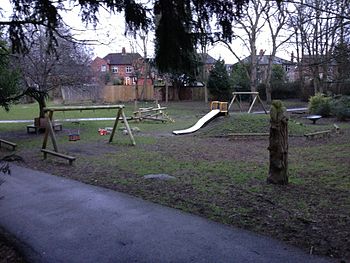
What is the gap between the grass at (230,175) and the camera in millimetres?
5188

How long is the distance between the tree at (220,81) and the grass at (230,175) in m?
25.6

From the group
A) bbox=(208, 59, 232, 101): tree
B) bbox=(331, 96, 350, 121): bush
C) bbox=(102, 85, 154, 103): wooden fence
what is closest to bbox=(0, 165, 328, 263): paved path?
bbox=(331, 96, 350, 121): bush

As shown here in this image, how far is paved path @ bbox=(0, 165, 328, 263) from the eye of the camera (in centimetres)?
407

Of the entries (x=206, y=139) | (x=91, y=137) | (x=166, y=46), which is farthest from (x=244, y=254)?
(x=91, y=137)

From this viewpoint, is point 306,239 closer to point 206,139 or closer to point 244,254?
point 244,254

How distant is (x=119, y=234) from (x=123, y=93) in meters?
41.6

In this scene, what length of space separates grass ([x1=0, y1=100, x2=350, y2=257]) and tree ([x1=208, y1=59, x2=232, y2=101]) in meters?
25.6

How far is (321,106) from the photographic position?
2433 centimetres

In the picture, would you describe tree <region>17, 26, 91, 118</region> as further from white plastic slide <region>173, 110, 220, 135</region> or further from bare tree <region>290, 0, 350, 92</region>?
bare tree <region>290, 0, 350, 92</region>

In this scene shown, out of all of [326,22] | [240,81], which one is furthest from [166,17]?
[240,81]

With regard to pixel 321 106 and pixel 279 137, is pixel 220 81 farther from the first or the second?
pixel 279 137

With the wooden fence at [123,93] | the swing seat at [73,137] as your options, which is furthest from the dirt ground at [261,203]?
the wooden fence at [123,93]

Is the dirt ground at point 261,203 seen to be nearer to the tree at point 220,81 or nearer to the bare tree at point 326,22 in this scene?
the bare tree at point 326,22

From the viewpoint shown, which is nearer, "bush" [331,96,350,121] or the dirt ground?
the dirt ground
